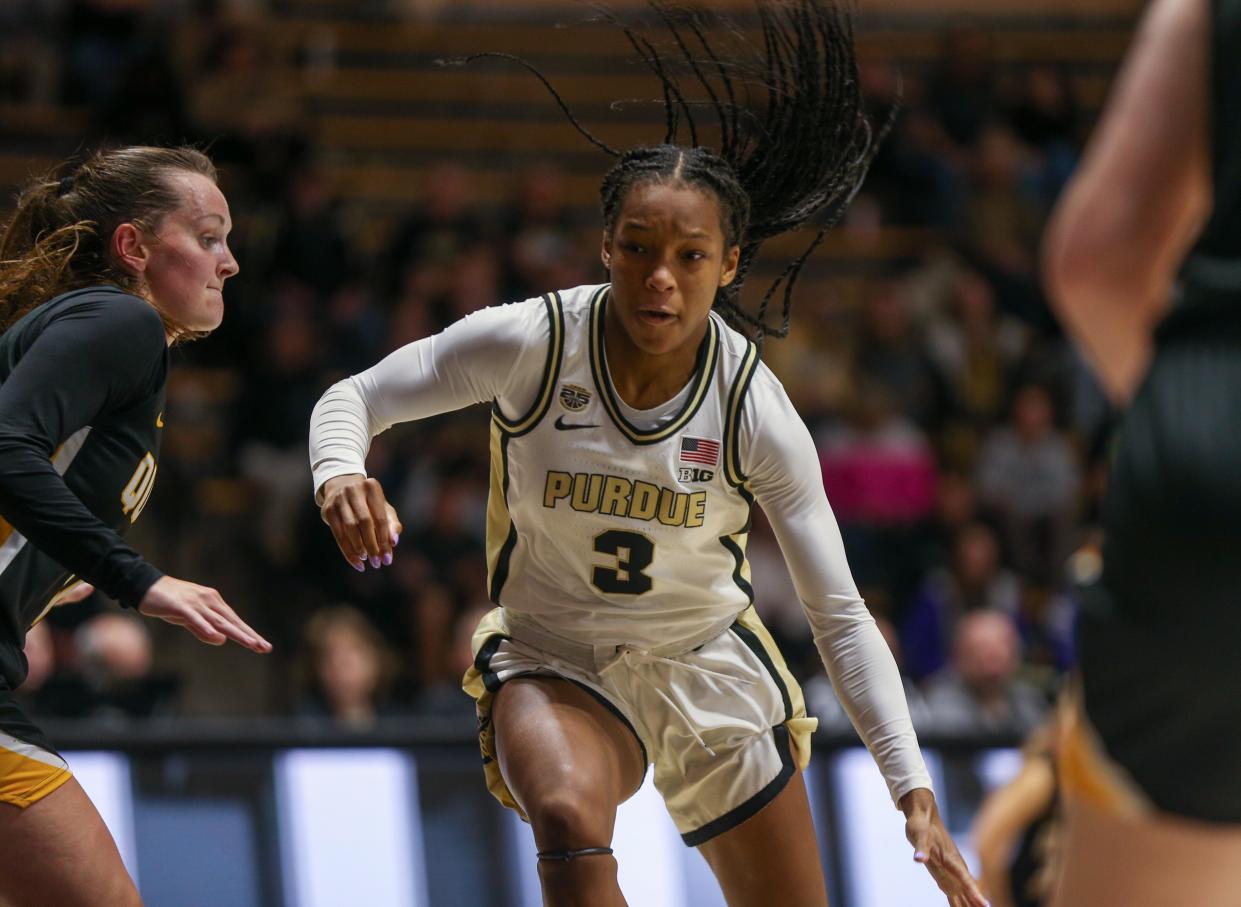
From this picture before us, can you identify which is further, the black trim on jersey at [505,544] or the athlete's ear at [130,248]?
the black trim on jersey at [505,544]

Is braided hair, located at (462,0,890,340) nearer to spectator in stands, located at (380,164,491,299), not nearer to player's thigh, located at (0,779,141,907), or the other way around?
player's thigh, located at (0,779,141,907)

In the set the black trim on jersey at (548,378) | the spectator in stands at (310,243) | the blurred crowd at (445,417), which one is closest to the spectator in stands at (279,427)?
the blurred crowd at (445,417)

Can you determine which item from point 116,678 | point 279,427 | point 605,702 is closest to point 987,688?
point 116,678

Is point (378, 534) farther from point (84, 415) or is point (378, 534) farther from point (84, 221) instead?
point (84, 221)

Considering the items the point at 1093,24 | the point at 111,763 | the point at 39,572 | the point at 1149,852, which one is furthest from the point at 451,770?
the point at 1093,24

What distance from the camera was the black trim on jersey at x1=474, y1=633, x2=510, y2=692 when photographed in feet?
11.5

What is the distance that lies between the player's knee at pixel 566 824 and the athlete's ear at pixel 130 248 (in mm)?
1282

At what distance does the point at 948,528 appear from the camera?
8.77m

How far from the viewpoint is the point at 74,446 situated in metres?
3.07

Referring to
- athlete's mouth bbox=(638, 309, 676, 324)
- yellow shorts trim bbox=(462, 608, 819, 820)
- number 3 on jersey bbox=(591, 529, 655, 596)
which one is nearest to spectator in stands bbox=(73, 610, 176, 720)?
yellow shorts trim bbox=(462, 608, 819, 820)

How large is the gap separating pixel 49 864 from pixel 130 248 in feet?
3.80

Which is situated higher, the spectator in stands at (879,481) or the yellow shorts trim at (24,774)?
the spectator in stands at (879,481)

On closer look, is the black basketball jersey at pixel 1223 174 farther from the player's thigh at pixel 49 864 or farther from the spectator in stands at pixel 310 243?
the spectator in stands at pixel 310 243

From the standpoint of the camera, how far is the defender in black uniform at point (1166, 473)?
5.39ft
